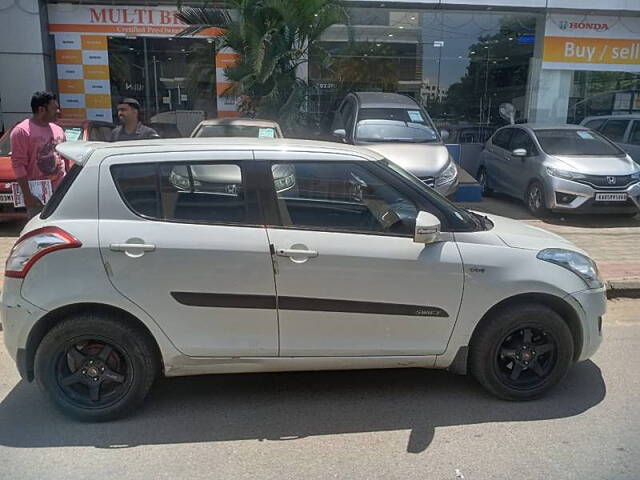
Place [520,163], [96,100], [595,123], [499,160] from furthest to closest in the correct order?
[96,100]
[595,123]
[499,160]
[520,163]

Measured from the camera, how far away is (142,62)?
12867 millimetres

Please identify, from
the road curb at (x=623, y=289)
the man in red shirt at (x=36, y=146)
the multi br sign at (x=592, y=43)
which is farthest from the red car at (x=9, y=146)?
the multi br sign at (x=592, y=43)

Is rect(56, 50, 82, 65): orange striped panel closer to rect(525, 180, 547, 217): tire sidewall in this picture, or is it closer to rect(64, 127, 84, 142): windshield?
rect(64, 127, 84, 142): windshield

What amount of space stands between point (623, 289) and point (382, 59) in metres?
9.54

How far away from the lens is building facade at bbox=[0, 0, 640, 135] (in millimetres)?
12002

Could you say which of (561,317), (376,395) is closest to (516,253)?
(561,317)

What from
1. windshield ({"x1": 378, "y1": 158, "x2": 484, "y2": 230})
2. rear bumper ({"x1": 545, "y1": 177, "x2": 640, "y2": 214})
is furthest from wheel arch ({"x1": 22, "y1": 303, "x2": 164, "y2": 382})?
rear bumper ({"x1": 545, "y1": 177, "x2": 640, "y2": 214})

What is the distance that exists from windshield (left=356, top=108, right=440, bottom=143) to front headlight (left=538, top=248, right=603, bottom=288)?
5612 millimetres

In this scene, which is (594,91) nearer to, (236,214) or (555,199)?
(555,199)

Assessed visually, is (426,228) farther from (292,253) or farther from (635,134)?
(635,134)

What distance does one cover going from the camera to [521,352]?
3.49 meters

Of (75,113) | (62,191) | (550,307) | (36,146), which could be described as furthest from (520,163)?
(75,113)

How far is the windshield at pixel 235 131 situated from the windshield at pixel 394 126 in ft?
4.99

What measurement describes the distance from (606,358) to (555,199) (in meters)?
4.87
